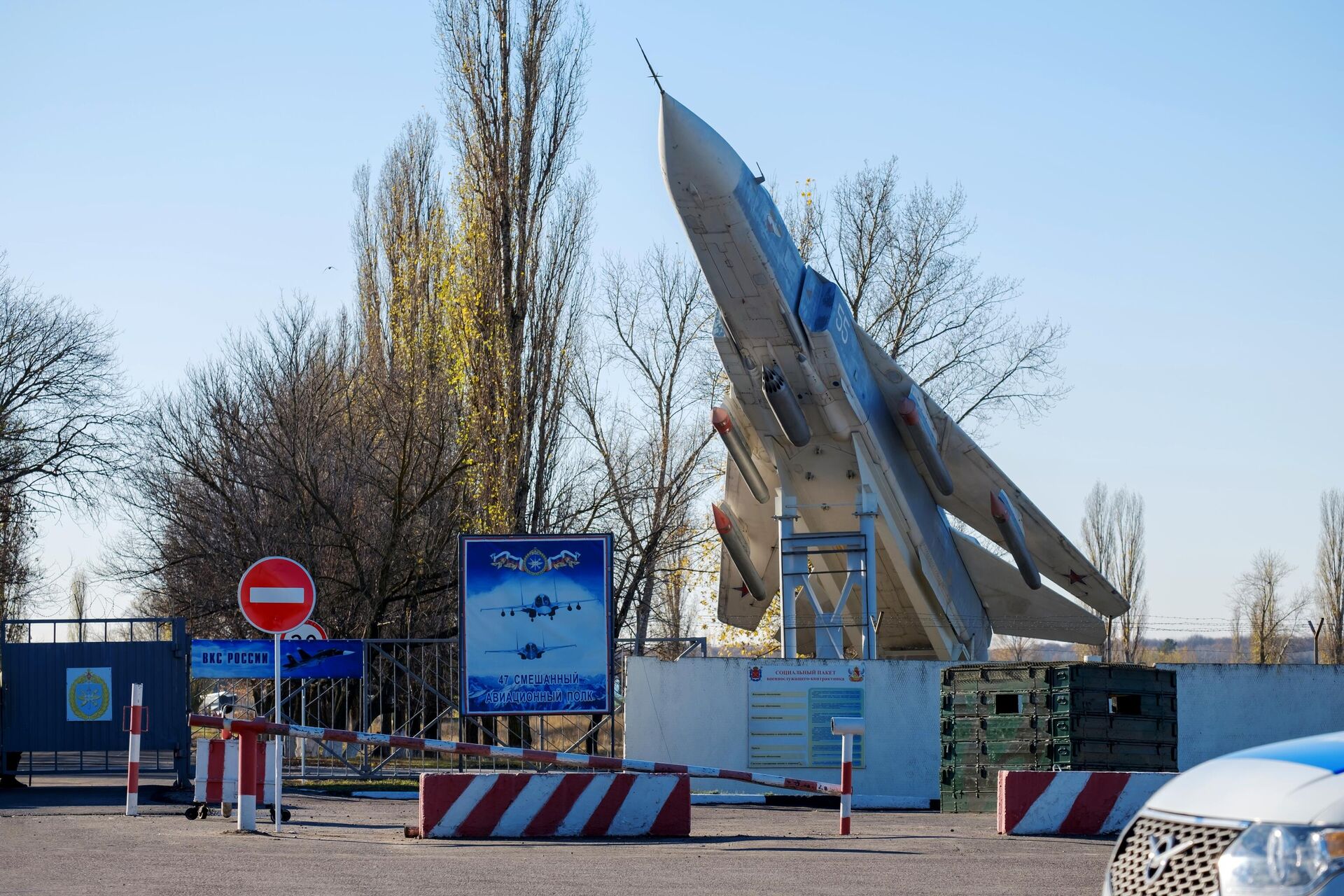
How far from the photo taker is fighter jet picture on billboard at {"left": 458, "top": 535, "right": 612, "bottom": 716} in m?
17.2

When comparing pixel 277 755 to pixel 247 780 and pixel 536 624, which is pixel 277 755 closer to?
pixel 247 780

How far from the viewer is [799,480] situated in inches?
786

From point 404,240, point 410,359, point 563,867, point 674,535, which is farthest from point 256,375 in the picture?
point 563,867

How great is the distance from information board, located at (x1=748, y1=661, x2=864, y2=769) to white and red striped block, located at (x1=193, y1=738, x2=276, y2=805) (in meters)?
6.38

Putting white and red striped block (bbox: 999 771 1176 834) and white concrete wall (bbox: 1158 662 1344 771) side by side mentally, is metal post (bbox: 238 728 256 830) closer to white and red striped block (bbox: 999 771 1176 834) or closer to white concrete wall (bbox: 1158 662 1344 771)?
white and red striped block (bbox: 999 771 1176 834)

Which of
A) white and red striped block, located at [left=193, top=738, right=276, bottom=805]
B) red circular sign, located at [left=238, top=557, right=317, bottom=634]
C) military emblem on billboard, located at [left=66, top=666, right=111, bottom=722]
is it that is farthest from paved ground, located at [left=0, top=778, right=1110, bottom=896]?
military emblem on billboard, located at [left=66, top=666, right=111, bottom=722]

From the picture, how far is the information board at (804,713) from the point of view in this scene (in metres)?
17.2

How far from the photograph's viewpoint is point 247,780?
11.2m

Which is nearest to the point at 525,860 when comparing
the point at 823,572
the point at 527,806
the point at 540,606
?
the point at 527,806

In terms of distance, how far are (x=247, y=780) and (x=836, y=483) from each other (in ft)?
33.7

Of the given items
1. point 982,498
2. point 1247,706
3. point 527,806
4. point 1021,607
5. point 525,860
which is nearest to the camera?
point 525,860

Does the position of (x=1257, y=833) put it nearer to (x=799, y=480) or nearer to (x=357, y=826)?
(x=357, y=826)

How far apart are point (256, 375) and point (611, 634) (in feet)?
54.6

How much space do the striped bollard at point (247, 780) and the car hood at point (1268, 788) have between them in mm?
8285
